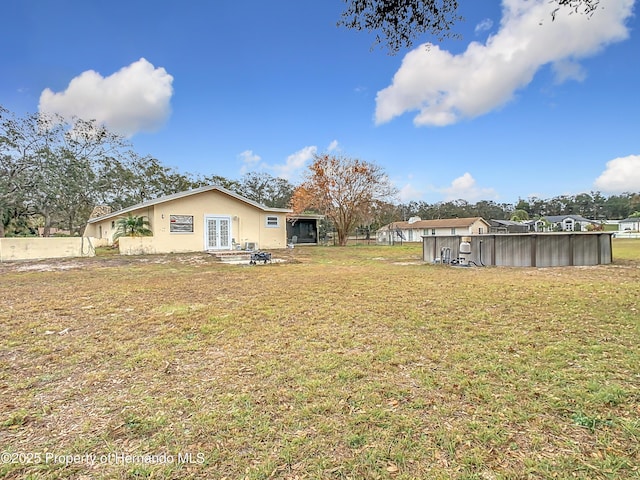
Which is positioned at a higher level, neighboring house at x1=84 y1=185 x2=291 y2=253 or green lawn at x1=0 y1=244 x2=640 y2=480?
neighboring house at x1=84 y1=185 x2=291 y2=253

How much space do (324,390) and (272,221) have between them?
18.3 metres

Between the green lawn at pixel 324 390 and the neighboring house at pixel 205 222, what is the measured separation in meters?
11.5

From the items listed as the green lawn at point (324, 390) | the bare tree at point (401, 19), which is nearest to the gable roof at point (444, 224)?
the bare tree at point (401, 19)

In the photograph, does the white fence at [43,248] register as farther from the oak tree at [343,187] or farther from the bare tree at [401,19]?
the bare tree at [401,19]

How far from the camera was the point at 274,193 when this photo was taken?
136ft

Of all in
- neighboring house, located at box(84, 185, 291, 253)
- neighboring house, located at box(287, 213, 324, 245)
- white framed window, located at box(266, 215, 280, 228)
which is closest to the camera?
neighboring house, located at box(84, 185, 291, 253)

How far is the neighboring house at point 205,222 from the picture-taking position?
53.7 feet

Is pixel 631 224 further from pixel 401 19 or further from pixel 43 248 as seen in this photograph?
pixel 43 248

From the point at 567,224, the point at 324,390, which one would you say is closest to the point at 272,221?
the point at 324,390

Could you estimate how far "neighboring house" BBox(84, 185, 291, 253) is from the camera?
16.4 metres

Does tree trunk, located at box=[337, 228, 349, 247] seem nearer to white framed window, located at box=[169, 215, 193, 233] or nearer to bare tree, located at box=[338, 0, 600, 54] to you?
white framed window, located at box=[169, 215, 193, 233]

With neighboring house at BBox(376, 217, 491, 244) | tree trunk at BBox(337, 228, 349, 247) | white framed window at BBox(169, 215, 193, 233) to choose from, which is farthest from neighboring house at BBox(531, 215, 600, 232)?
white framed window at BBox(169, 215, 193, 233)

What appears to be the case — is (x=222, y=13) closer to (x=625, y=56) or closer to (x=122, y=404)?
(x=122, y=404)

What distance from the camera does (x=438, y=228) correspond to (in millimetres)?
42125
